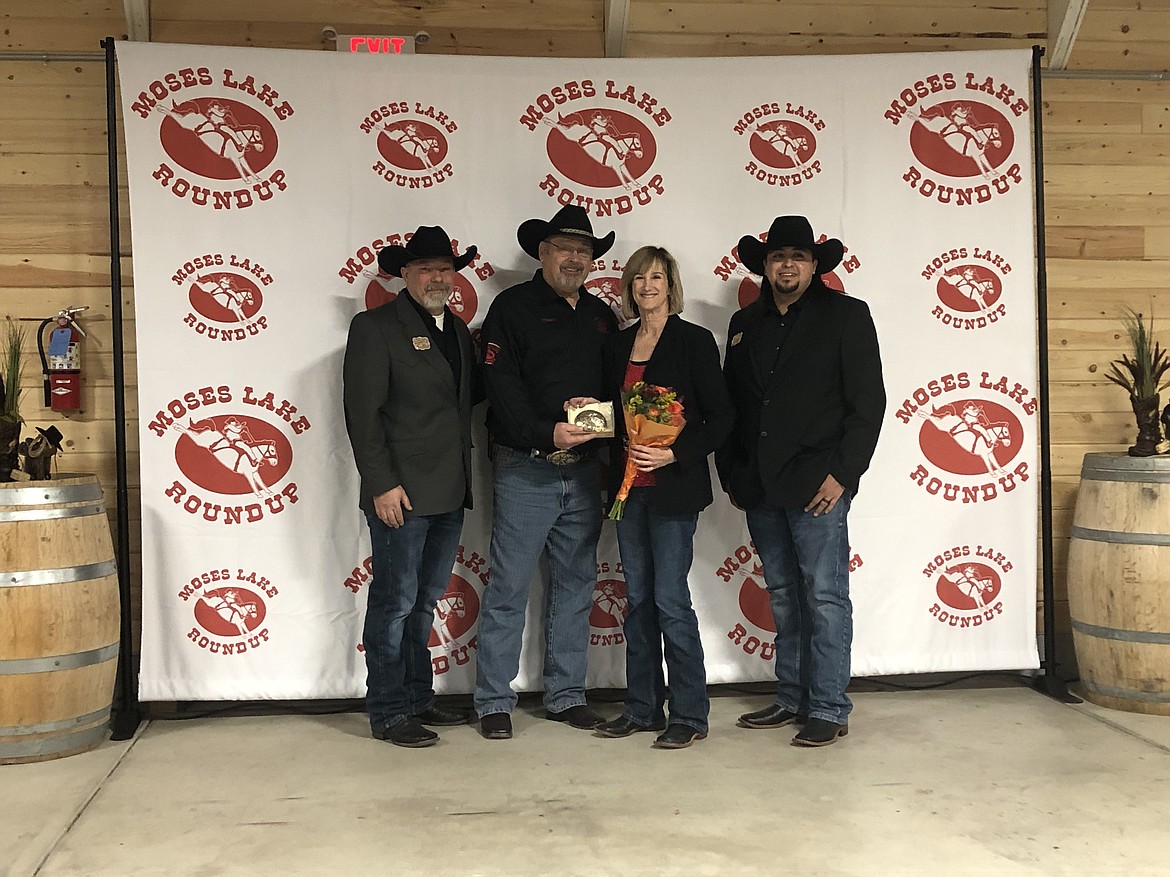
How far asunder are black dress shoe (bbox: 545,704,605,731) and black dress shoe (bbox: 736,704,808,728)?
1.79 feet

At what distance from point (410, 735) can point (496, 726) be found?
1.03ft

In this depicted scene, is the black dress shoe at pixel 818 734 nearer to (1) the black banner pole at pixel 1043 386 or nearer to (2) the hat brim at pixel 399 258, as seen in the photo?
(1) the black banner pole at pixel 1043 386

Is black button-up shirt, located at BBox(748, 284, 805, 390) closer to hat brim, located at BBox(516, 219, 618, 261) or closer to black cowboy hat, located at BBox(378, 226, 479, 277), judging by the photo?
hat brim, located at BBox(516, 219, 618, 261)

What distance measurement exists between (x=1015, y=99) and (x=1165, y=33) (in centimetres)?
85

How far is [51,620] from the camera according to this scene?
3596 millimetres

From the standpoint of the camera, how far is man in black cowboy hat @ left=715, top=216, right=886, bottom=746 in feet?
12.3

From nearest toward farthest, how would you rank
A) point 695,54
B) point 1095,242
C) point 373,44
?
point 373,44
point 695,54
point 1095,242

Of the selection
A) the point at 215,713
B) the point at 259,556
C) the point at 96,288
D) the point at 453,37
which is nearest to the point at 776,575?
the point at 259,556

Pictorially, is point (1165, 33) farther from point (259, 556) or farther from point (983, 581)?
point (259, 556)

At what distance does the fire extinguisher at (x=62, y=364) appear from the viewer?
405 centimetres

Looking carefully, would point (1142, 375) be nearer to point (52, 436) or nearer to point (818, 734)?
point (818, 734)

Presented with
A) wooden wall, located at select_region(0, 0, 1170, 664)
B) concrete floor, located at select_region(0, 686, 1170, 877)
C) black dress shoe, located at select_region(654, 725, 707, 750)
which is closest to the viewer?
concrete floor, located at select_region(0, 686, 1170, 877)

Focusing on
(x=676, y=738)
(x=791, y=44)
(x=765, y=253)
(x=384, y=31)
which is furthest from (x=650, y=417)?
(x=384, y=31)

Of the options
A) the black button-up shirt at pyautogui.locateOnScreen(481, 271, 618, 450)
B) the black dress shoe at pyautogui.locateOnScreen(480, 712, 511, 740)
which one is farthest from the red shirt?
the black dress shoe at pyautogui.locateOnScreen(480, 712, 511, 740)
